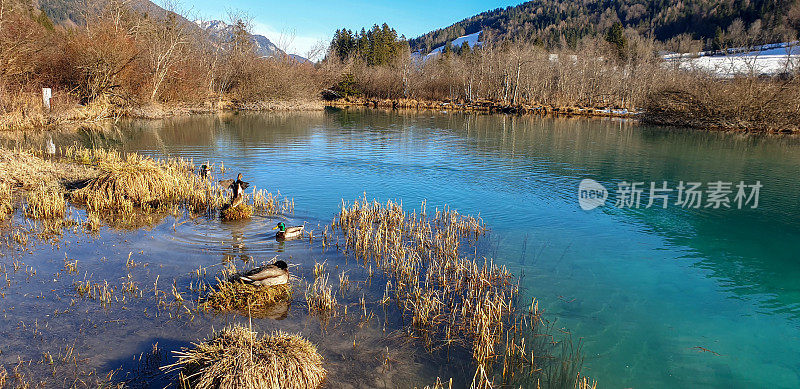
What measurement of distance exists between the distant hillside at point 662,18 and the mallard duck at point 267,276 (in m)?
107

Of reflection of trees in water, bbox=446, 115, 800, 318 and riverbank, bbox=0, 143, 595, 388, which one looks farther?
reflection of trees in water, bbox=446, 115, 800, 318

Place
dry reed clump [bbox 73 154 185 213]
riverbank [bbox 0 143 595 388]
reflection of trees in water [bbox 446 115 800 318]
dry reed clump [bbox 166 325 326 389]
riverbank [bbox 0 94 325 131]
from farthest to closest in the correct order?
riverbank [bbox 0 94 325 131], dry reed clump [bbox 73 154 185 213], reflection of trees in water [bbox 446 115 800 318], riverbank [bbox 0 143 595 388], dry reed clump [bbox 166 325 326 389]

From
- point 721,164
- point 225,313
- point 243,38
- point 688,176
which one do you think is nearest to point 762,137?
point 721,164

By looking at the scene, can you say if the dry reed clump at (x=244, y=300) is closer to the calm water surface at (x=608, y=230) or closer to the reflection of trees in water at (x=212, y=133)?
the calm water surface at (x=608, y=230)

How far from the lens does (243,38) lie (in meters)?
70.1

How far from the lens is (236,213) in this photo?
1225 cm

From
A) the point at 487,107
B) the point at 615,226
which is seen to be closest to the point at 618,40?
the point at 487,107

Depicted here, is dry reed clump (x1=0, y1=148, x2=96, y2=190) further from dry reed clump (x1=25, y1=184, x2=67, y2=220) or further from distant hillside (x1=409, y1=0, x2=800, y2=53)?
distant hillside (x1=409, y1=0, x2=800, y2=53)

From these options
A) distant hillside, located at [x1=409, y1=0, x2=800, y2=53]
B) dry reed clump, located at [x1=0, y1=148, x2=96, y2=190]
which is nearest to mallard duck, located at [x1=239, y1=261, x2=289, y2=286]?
dry reed clump, located at [x1=0, y1=148, x2=96, y2=190]

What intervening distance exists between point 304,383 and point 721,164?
90.3 feet

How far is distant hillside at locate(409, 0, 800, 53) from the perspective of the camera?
115 m

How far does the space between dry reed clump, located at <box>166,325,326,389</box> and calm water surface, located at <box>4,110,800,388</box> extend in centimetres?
143

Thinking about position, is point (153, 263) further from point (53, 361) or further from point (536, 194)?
point (536, 194)

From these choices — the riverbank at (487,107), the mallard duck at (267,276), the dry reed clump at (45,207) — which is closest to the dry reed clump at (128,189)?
the dry reed clump at (45,207)
